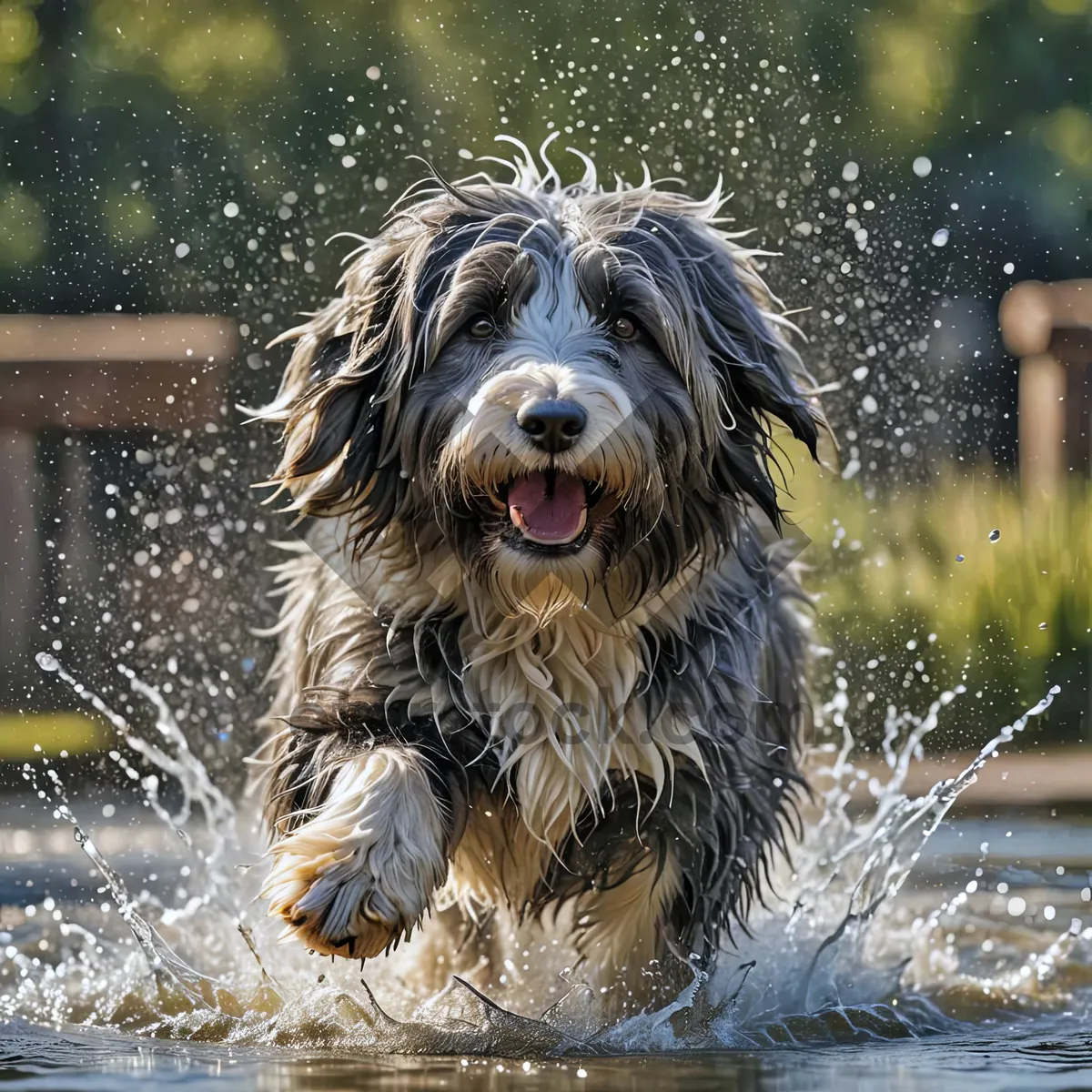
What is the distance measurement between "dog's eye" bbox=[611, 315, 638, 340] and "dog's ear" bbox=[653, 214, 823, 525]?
155mm

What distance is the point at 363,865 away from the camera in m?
3.24

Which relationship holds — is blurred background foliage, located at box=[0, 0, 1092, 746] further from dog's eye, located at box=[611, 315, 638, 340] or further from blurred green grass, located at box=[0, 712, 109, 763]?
dog's eye, located at box=[611, 315, 638, 340]

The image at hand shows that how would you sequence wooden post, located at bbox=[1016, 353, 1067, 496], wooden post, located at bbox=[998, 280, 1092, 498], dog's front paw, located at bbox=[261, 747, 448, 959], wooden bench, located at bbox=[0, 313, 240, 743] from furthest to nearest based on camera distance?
wooden post, located at bbox=[998, 280, 1092, 498] → wooden post, located at bbox=[1016, 353, 1067, 496] → wooden bench, located at bbox=[0, 313, 240, 743] → dog's front paw, located at bbox=[261, 747, 448, 959]

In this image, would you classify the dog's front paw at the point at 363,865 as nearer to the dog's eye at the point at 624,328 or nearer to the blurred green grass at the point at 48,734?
the dog's eye at the point at 624,328

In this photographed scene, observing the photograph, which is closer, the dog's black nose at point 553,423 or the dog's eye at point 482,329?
the dog's black nose at point 553,423

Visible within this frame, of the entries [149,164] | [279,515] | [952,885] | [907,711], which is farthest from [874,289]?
[149,164]

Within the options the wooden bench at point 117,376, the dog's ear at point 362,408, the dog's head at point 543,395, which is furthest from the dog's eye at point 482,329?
the wooden bench at point 117,376

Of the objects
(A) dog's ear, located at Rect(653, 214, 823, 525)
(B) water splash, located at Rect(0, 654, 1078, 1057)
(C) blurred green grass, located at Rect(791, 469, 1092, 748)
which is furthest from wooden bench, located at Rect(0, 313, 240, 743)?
(A) dog's ear, located at Rect(653, 214, 823, 525)

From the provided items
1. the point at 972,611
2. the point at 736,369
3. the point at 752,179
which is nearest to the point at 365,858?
the point at 736,369

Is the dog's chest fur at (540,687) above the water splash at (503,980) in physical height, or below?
above

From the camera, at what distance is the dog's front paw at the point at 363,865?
320cm

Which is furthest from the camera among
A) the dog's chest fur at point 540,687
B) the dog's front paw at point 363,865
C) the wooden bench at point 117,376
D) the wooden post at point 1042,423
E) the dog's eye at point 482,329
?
the wooden post at point 1042,423

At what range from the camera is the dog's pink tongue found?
3.37 metres

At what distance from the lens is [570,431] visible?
3.23 metres
